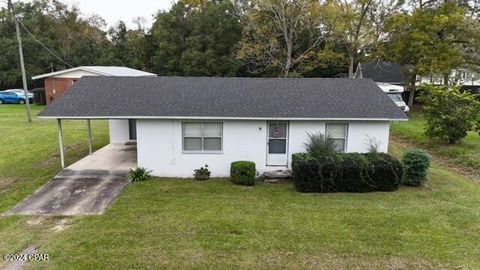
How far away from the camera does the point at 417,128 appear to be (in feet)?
70.1

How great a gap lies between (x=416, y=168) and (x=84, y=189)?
34.0ft

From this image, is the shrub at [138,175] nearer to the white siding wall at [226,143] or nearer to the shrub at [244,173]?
the white siding wall at [226,143]

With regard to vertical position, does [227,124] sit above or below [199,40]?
below

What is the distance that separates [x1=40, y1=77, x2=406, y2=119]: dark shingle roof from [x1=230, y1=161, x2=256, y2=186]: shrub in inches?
61.7

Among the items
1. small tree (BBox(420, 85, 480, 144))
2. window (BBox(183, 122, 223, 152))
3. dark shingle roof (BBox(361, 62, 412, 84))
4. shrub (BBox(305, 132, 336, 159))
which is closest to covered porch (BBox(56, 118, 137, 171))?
window (BBox(183, 122, 223, 152))

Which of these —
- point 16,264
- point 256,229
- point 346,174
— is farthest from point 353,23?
point 16,264

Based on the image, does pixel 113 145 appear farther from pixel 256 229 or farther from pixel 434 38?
pixel 434 38

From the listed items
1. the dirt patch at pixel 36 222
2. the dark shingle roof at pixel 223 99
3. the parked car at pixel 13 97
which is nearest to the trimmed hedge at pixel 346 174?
the dark shingle roof at pixel 223 99

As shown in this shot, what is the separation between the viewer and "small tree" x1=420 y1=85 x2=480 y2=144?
53.0ft

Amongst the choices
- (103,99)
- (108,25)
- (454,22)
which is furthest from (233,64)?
(108,25)

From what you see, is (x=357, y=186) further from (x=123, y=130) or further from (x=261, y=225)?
(x=123, y=130)

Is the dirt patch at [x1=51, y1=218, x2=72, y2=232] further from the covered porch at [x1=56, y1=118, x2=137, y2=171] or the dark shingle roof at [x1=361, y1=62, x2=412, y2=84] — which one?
the dark shingle roof at [x1=361, y1=62, x2=412, y2=84]

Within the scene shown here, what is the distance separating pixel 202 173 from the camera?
12.0 m

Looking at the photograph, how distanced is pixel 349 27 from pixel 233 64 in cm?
1147
